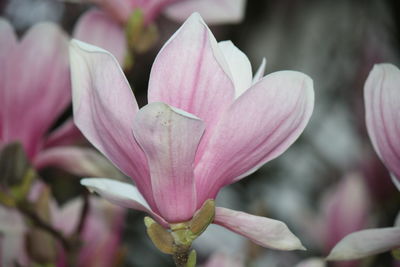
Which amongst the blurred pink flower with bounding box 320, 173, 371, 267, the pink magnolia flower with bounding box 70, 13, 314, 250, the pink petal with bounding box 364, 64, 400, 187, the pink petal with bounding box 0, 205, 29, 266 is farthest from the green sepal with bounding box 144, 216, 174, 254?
the blurred pink flower with bounding box 320, 173, 371, 267

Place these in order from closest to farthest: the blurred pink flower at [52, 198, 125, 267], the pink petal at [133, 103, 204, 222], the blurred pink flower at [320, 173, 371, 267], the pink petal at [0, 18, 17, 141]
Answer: the pink petal at [133, 103, 204, 222] → the pink petal at [0, 18, 17, 141] → the blurred pink flower at [52, 198, 125, 267] → the blurred pink flower at [320, 173, 371, 267]

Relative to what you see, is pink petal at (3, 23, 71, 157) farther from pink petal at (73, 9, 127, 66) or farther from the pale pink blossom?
the pale pink blossom

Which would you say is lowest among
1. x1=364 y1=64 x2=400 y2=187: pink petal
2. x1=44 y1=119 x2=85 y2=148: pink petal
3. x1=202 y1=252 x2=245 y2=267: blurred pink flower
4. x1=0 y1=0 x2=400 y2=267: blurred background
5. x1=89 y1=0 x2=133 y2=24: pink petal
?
x1=0 y1=0 x2=400 y2=267: blurred background

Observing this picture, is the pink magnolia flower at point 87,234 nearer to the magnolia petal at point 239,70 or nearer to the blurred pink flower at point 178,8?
the blurred pink flower at point 178,8

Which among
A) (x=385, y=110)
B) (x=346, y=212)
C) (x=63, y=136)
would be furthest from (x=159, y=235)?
(x=346, y=212)

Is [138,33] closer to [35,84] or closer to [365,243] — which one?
[35,84]
